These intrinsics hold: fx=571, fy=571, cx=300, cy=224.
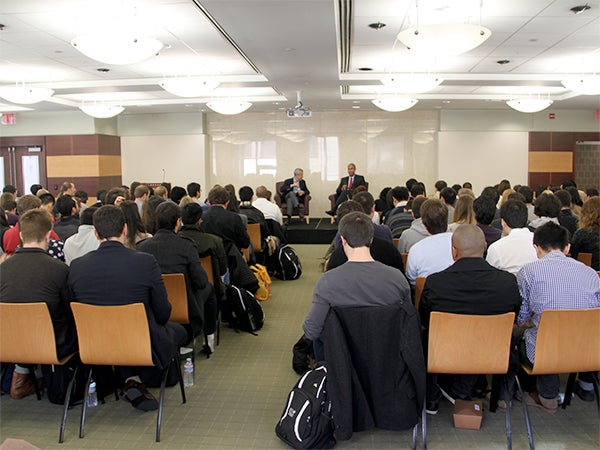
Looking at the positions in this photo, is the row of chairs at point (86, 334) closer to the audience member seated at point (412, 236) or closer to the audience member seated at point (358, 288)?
the audience member seated at point (358, 288)

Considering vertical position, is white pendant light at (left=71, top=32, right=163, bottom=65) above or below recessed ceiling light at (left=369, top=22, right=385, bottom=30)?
below

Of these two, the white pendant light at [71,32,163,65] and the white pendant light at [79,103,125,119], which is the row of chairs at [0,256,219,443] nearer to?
the white pendant light at [71,32,163,65]

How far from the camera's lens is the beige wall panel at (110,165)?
15.8m

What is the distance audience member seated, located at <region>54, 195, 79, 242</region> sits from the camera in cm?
553

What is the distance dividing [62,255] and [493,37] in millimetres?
6121

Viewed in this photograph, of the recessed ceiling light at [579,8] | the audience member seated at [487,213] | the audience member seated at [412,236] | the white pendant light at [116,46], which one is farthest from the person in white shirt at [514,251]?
the white pendant light at [116,46]

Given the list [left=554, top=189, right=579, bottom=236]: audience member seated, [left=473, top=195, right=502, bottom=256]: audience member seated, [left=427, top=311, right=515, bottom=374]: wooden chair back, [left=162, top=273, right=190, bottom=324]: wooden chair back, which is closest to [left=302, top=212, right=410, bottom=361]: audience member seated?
[left=427, top=311, right=515, bottom=374]: wooden chair back

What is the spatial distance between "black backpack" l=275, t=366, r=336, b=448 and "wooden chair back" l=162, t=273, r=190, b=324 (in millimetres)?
1264

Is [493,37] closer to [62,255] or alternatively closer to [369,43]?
[369,43]

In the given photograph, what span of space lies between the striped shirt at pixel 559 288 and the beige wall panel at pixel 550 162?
44.7 feet

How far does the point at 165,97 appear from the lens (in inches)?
537

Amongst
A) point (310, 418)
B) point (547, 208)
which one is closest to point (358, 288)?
point (310, 418)

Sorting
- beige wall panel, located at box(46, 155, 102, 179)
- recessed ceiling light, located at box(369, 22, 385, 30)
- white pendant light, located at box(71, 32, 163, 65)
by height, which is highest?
recessed ceiling light, located at box(369, 22, 385, 30)

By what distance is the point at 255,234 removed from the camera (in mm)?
7773
